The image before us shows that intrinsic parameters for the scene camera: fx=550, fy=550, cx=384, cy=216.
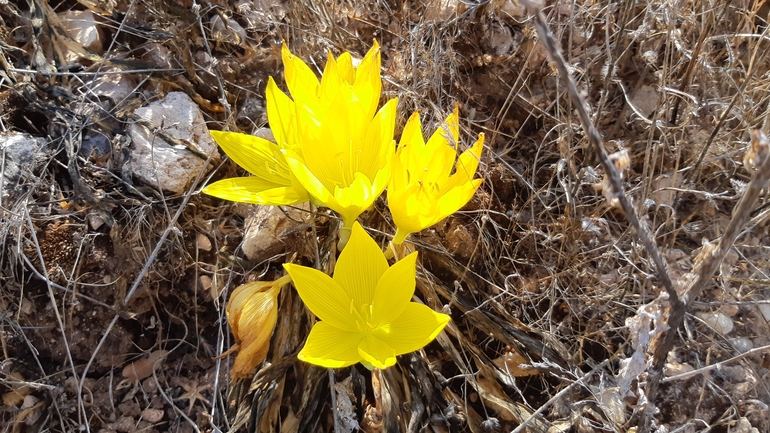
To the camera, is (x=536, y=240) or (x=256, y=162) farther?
(x=536, y=240)

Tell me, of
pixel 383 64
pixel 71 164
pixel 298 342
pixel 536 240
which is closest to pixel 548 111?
pixel 536 240

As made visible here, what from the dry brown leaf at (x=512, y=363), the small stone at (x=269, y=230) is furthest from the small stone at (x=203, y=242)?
the dry brown leaf at (x=512, y=363)

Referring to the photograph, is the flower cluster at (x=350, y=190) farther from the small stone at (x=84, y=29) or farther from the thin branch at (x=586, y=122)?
the small stone at (x=84, y=29)

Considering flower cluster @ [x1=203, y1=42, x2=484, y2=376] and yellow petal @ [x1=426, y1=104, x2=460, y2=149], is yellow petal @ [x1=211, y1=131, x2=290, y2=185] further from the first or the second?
yellow petal @ [x1=426, y1=104, x2=460, y2=149]

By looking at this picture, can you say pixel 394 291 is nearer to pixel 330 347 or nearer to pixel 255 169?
pixel 330 347

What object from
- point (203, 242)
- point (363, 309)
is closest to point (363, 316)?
point (363, 309)

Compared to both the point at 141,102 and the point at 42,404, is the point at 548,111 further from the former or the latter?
the point at 42,404

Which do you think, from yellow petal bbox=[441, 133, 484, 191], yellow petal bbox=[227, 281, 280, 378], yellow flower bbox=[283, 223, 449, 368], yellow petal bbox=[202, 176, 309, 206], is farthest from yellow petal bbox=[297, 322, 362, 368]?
yellow petal bbox=[441, 133, 484, 191]
